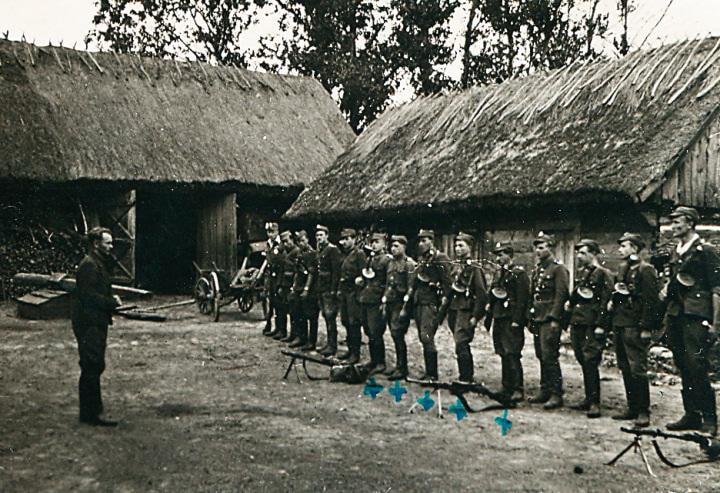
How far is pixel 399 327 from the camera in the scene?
26.4 feet

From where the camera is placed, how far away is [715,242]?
9586mm

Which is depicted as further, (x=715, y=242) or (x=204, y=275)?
(x=204, y=275)

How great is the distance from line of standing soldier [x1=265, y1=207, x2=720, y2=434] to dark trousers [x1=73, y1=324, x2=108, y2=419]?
10.5 feet

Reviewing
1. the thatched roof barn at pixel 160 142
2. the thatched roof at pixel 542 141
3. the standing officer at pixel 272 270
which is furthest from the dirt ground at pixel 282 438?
the thatched roof barn at pixel 160 142

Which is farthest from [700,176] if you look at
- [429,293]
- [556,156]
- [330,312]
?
[330,312]

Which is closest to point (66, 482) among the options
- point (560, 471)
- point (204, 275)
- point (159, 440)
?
point (159, 440)

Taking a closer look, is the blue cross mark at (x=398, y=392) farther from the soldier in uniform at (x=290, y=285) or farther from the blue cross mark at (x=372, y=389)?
the soldier in uniform at (x=290, y=285)

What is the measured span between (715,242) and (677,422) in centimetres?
447

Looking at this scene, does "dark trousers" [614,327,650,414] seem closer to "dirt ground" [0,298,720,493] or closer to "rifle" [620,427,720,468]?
"dirt ground" [0,298,720,493]

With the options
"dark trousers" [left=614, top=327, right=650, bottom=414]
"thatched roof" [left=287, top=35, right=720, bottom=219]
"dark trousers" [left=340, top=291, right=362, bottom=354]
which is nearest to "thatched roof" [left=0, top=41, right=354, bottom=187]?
"thatched roof" [left=287, top=35, right=720, bottom=219]

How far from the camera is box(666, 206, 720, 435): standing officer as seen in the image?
573 centimetres

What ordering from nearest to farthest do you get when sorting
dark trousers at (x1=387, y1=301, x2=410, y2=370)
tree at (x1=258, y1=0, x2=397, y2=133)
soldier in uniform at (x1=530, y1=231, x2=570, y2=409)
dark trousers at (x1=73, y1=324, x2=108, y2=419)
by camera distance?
dark trousers at (x1=73, y1=324, x2=108, y2=419), soldier in uniform at (x1=530, y1=231, x2=570, y2=409), dark trousers at (x1=387, y1=301, x2=410, y2=370), tree at (x1=258, y1=0, x2=397, y2=133)

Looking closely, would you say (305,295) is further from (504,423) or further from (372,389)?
(504,423)

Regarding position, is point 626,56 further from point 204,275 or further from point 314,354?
point 204,275
